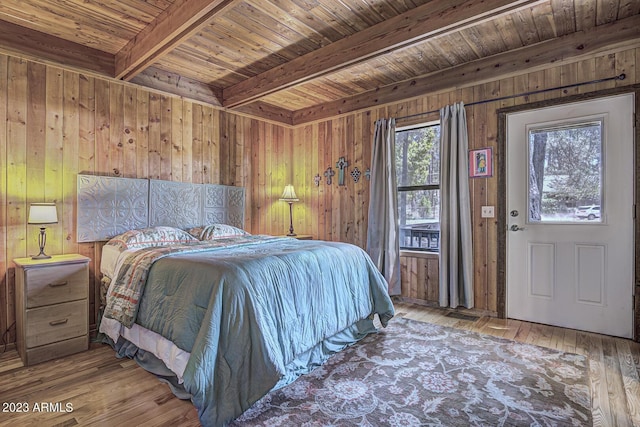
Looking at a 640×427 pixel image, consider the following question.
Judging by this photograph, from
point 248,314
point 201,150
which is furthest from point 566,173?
point 201,150

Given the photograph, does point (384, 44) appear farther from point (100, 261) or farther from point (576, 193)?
point (100, 261)

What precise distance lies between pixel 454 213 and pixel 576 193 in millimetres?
1055

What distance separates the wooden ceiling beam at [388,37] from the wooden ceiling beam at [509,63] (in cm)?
119

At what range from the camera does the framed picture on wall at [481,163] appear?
344 centimetres

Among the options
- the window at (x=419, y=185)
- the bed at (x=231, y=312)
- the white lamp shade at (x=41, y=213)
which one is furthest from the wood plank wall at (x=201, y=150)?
the bed at (x=231, y=312)

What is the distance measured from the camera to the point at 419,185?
13.3 ft

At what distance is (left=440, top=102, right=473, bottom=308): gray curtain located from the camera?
3.50 metres

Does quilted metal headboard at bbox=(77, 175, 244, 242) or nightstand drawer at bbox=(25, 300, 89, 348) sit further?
quilted metal headboard at bbox=(77, 175, 244, 242)

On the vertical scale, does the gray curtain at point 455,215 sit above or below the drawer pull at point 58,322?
above

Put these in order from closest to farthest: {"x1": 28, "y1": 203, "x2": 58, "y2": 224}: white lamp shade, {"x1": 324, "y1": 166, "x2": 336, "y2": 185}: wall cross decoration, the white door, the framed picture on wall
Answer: {"x1": 28, "y1": 203, "x2": 58, "y2": 224}: white lamp shade → the white door → the framed picture on wall → {"x1": 324, "y1": 166, "x2": 336, "y2": 185}: wall cross decoration

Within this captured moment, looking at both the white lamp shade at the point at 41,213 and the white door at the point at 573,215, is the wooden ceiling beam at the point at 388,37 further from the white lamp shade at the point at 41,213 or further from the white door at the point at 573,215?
the white lamp shade at the point at 41,213

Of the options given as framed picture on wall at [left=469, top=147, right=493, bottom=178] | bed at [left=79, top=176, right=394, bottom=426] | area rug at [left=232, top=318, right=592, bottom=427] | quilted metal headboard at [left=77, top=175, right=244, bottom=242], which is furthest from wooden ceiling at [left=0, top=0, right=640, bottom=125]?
area rug at [left=232, top=318, right=592, bottom=427]

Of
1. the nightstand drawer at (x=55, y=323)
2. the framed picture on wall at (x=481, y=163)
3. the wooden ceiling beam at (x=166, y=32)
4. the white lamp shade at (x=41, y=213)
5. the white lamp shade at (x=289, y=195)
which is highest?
the wooden ceiling beam at (x=166, y=32)

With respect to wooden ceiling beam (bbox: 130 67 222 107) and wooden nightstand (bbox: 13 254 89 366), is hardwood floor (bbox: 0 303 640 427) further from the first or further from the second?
wooden ceiling beam (bbox: 130 67 222 107)
